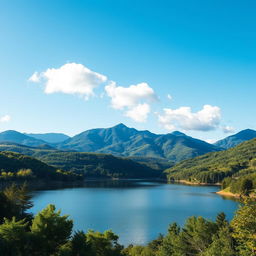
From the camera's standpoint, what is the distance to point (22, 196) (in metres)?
78.3

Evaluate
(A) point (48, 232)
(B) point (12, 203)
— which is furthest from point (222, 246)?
(B) point (12, 203)

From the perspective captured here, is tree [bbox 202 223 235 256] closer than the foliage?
Yes

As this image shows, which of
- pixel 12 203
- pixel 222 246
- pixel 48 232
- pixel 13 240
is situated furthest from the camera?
pixel 12 203

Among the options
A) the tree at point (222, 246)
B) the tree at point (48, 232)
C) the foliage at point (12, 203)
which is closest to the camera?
the tree at point (222, 246)

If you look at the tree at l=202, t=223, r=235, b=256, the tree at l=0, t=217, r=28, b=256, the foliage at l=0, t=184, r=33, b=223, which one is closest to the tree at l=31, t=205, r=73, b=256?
the tree at l=0, t=217, r=28, b=256

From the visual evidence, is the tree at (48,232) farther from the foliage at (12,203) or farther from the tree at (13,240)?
the foliage at (12,203)

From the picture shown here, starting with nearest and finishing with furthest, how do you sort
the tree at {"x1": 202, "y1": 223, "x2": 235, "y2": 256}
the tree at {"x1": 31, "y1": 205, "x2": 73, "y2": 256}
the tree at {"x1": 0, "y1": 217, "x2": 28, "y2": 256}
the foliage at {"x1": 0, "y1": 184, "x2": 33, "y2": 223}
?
the tree at {"x1": 0, "y1": 217, "x2": 28, "y2": 256}, the tree at {"x1": 202, "y1": 223, "x2": 235, "y2": 256}, the tree at {"x1": 31, "y1": 205, "x2": 73, "y2": 256}, the foliage at {"x1": 0, "y1": 184, "x2": 33, "y2": 223}

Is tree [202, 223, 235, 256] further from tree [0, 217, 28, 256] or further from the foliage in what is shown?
the foliage

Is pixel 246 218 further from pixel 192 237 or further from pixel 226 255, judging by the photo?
pixel 192 237

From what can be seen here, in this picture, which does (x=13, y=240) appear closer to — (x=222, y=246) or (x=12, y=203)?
(x=222, y=246)

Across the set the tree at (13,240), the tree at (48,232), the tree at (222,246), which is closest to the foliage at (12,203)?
the tree at (48,232)

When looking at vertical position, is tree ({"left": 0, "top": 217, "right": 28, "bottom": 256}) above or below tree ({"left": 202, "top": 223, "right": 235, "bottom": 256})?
above

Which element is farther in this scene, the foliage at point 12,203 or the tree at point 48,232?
the foliage at point 12,203

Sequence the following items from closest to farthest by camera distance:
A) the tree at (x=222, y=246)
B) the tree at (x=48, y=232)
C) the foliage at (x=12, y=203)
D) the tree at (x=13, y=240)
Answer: the tree at (x=13, y=240) → the tree at (x=222, y=246) → the tree at (x=48, y=232) → the foliage at (x=12, y=203)
